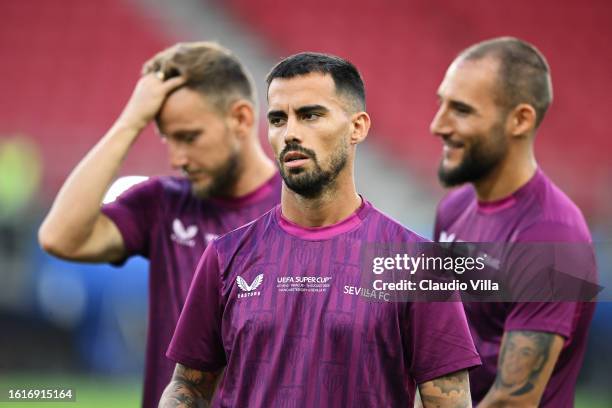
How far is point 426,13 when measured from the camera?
14266mm

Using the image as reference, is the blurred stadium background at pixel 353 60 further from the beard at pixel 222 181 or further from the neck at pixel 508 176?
the beard at pixel 222 181

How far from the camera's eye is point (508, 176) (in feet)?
14.5

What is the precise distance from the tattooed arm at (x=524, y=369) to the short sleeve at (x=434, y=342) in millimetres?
923

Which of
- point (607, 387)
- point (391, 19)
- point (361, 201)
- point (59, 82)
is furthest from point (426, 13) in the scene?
point (361, 201)

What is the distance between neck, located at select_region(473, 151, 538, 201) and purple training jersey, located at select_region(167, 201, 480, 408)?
1370 mm

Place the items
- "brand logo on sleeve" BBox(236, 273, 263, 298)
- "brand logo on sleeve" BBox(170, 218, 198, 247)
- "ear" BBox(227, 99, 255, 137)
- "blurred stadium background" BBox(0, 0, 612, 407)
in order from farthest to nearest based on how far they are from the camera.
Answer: "blurred stadium background" BBox(0, 0, 612, 407) → "ear" BBox(227, 99, 255, 137) → "brand logo on sleeve" BBox(170, 218, 198, 247) → "brand logo on sleeve" BBox(236, 273, 263, 298)

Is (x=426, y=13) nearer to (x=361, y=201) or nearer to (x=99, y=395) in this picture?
(x=99, y=395)

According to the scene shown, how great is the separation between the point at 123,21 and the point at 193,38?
3.82 ft

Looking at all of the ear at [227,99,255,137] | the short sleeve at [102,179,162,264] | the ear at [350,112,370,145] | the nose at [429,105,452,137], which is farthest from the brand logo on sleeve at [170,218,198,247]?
the ear at [350,112,370,145]

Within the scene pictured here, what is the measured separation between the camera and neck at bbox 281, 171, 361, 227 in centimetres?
314

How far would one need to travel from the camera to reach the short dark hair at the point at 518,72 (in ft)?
14.6

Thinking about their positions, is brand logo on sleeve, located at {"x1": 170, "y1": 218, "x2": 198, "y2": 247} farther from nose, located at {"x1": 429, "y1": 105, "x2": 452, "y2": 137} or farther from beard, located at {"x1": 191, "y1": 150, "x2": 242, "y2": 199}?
nose, located at {"x1": 429, "y1": 105, "x2": 452, "y2": 137}

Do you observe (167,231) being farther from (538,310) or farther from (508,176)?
(538,310)

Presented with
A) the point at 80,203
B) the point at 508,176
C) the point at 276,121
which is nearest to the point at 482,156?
the point at 508,176
